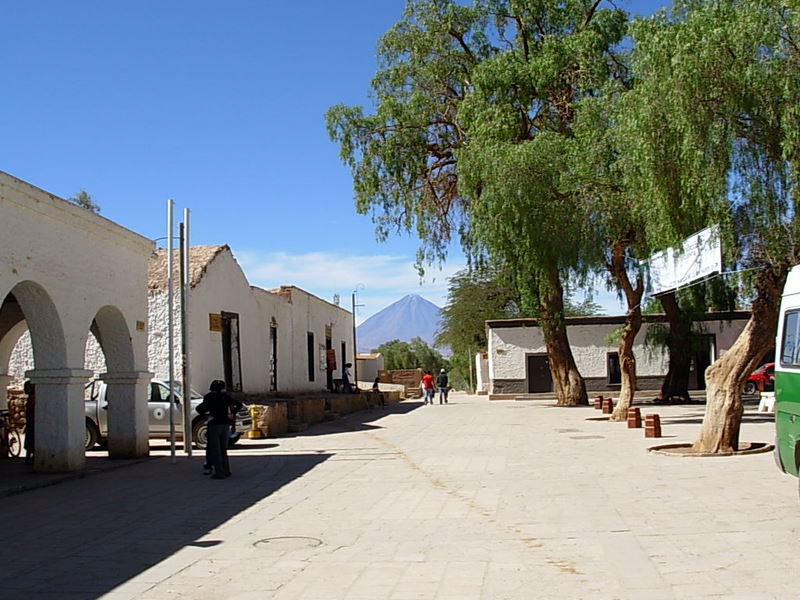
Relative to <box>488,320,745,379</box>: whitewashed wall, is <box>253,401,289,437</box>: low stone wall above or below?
below

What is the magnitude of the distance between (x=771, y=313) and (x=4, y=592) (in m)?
11.5

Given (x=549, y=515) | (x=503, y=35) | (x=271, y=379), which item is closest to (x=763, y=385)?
(x=503, y=35)

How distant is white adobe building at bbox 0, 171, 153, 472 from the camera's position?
12.5m

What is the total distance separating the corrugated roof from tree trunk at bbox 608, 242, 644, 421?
437 inches

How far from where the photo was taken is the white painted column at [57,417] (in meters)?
13.6

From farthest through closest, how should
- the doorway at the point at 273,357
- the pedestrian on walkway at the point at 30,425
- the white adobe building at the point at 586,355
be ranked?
the white adobe building at the point at 586,355 < the doorway at the point at 273,357 < the pedestrian on walkway at the point at 30,425

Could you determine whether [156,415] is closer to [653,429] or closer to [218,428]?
[218,428]

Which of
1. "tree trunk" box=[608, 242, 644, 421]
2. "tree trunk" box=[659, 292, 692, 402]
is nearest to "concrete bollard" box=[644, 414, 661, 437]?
"tree trunk" box=[608, 242, 644, 421]

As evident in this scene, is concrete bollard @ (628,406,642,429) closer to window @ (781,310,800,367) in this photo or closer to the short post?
the short post

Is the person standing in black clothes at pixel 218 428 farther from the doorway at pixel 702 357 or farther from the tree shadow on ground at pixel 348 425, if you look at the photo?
the doorway at pixel 702 357

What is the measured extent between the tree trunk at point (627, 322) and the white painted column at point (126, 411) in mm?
11536

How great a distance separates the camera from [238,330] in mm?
26953

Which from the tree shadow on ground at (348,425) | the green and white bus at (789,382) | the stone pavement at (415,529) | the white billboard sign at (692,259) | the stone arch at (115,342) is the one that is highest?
the white billboard sign at (692,259)

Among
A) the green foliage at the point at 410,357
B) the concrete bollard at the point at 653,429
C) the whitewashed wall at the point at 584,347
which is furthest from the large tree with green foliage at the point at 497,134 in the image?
the green foliage at the point at 410,357
